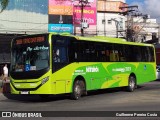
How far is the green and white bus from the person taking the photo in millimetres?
17797

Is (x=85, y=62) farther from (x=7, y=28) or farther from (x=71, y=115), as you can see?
(x=7, y=28)

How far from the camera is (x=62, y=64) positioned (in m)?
18.4

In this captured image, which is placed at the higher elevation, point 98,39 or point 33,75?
point 98,39

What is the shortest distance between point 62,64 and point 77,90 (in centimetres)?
160

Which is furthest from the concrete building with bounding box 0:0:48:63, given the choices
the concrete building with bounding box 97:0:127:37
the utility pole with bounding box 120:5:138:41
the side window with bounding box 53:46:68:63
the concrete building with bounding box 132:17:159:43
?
the concrete building with bounding box 132:17:159:43

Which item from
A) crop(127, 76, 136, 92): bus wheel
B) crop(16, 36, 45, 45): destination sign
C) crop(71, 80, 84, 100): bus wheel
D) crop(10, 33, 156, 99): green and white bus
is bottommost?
crop(127, 76, 136, 92): bus wheel

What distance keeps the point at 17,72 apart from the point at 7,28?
116ft

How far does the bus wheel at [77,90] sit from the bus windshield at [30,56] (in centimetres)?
208

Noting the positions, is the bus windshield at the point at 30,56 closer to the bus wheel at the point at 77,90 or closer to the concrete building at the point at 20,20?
the bus wheel at the point at 77,90

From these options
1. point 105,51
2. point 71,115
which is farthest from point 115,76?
point 71,115

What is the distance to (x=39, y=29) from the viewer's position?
5581 centimetres

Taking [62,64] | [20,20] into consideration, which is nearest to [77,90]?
[62,64]

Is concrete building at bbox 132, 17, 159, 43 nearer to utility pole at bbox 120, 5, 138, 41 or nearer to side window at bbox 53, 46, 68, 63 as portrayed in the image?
utility pole at bbox 120, 5, 138, 41

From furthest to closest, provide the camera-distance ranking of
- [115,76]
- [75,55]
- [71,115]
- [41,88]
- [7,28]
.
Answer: [7,28] < [115,76] < [75,55] < [41,88] < [71,115]
